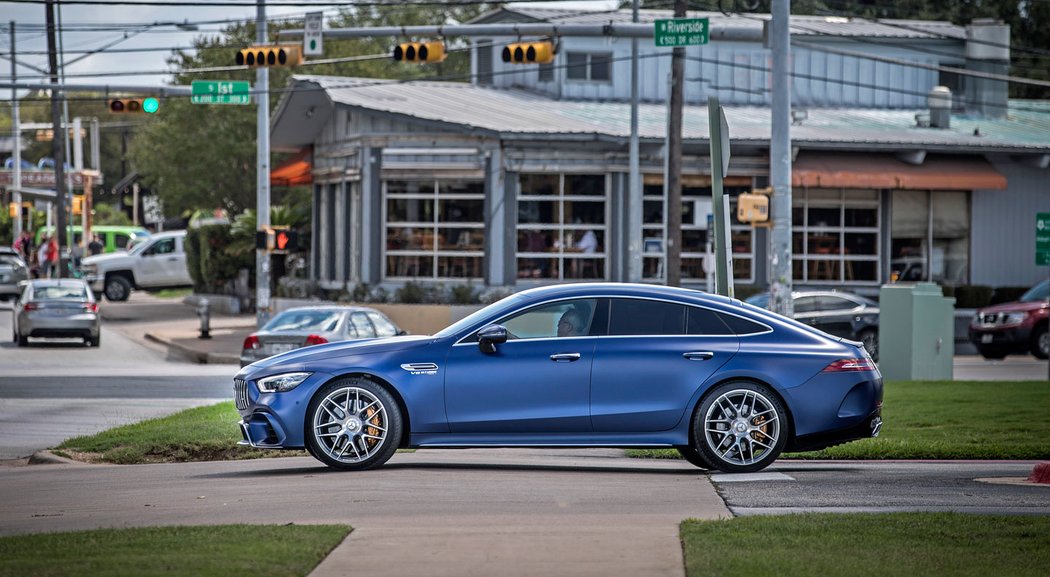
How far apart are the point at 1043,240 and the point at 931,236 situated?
1406 cm

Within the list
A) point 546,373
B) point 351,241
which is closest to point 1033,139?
point 351,241

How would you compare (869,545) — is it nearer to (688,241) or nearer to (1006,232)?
(688,241)

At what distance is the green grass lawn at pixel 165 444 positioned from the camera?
13.8 meters

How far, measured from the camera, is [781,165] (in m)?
19.3

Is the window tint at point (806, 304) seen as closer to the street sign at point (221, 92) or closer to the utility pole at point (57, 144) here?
the street sign at point (221, 92)

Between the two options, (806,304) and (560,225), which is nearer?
(806,304)

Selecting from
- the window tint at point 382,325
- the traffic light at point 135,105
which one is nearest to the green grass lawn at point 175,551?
the window tint at point 382,325

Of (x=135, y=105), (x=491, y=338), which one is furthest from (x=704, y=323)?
(x=135, y=105)

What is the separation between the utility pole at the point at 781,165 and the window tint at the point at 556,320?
8.44 meters

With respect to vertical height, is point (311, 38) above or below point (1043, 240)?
above

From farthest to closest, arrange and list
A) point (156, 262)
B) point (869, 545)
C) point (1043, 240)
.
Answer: point (156, 262), point (1043, 240), point (869, 545)

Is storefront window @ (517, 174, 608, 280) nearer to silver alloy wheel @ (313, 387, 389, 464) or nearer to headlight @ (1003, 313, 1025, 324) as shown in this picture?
headlight @ (1003, 313, 1025, 324)

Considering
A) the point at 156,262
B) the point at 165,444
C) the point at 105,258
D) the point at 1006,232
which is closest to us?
the point at 165,444

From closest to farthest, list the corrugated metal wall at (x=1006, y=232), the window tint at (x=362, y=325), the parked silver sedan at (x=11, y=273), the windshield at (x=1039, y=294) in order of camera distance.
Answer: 1. the window tint at (x=362, y=325)
2. the windshield at (x=1039, y=294)
3. the corrugated metal wall at (x=1006, y=232)
4. the parked silver sedan at (x=11, y=273)
